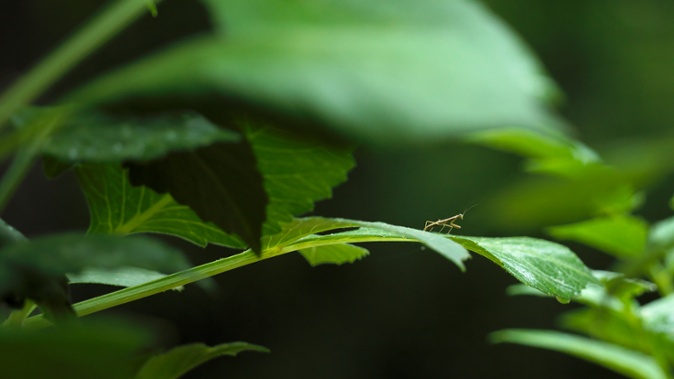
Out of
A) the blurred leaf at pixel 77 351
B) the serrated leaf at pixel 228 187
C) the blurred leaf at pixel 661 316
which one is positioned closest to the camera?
the blurred leaf at pixel 77 351

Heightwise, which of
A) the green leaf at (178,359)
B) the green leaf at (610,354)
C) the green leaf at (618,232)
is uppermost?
the green leaf at (618,232)

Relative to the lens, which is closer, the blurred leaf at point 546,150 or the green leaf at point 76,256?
the green leaf at point 76,256

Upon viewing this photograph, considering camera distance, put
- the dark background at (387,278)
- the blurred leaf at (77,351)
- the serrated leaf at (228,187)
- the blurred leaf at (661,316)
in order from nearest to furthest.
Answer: the blurred leaf at (77,351) → the serrated leaf at (228,187) → the blurred leaf at (661,316) → the dark background at (387,278)

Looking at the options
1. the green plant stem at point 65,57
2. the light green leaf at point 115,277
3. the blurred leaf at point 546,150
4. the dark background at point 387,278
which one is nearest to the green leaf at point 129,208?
the light green leaf at point 115,277

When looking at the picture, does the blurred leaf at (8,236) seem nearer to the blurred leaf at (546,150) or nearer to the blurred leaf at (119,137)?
the blurred leaf at (119,137)

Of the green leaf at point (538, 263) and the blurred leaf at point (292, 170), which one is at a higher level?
the green leaf at point (538, 263)

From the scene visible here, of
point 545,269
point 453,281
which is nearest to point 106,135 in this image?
point 545,269

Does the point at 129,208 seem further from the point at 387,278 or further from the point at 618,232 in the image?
the point at 387,278
